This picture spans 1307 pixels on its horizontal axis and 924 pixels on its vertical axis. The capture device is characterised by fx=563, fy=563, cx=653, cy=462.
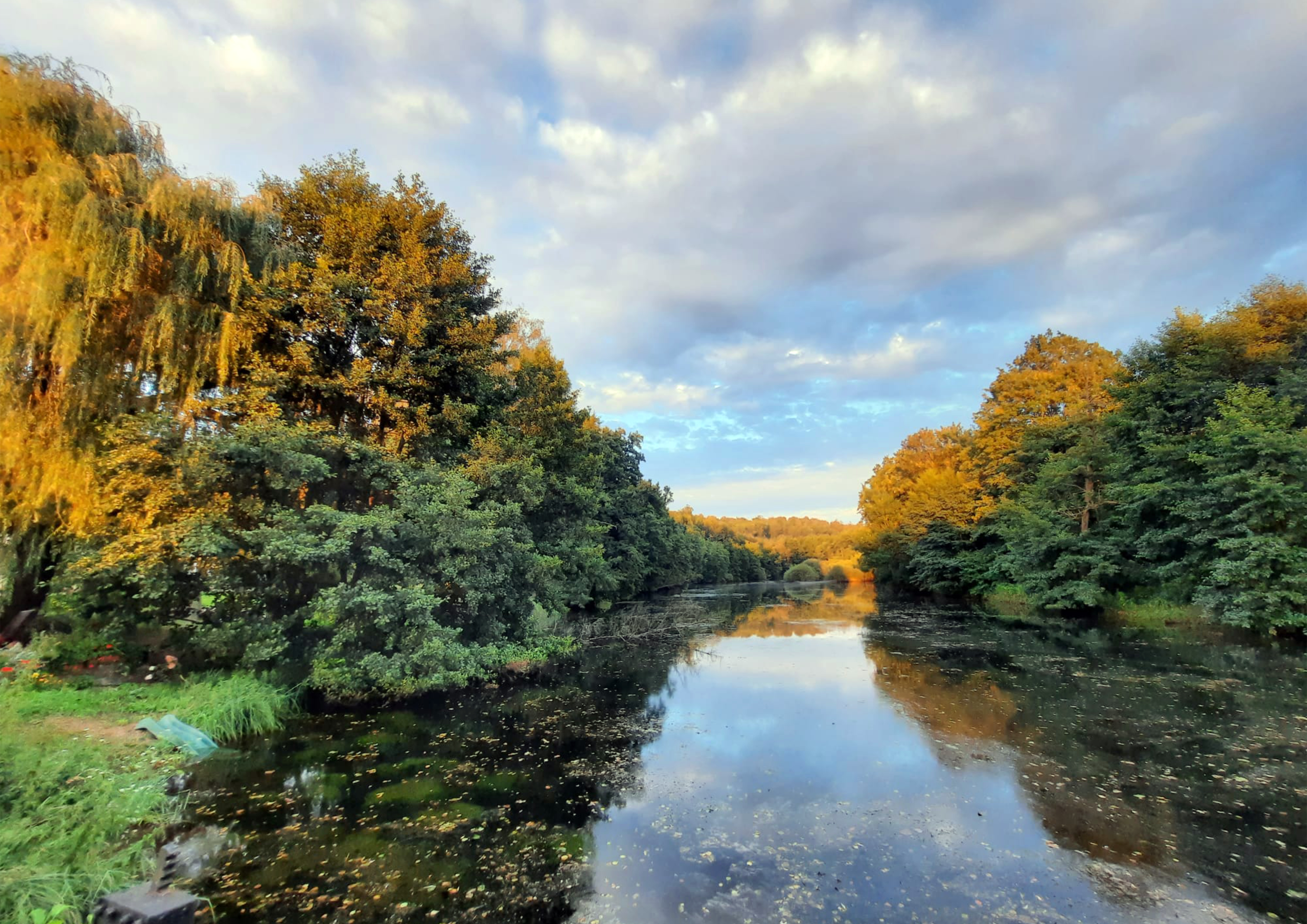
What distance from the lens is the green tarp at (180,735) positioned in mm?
8156

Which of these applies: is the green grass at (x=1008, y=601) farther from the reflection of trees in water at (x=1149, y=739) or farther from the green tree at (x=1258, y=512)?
the reflection of trees in water at (x=1149, y=739)

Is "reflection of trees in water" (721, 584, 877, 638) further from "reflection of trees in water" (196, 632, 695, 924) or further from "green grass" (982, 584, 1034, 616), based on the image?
"reflection of trees in water" (196, 632, 695, 924)

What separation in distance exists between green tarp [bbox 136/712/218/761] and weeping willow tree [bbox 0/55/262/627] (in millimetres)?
3630

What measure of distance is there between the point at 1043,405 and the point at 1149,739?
82.3 ft

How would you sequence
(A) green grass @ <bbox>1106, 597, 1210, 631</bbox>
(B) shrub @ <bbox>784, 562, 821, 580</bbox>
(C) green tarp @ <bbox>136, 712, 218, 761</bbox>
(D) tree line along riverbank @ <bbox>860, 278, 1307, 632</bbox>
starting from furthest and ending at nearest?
(B) shrub @ <bbox>784, 562, 821, 580</bbox>
(A) green grass @ <bbox>1106, 597, 1210, 631</bbox>
(D) tree line along riverbank @ <bbox>860, 278, 1307, 632</bbox>
(C) green tarp @ <bbox>136, 712, 218, 761</bbox>

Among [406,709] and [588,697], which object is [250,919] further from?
[588,697]

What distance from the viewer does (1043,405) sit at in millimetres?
29031

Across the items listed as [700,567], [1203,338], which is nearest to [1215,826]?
[1203,338]

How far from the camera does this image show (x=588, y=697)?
12539mm

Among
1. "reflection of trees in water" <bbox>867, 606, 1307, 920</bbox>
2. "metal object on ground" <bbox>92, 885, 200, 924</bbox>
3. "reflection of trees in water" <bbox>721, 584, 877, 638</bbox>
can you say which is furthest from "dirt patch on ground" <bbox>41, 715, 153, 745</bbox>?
"reflection of trees in water" <bbox>721, 584, 877, 638</bbox>

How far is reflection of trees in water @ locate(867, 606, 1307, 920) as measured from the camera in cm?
539

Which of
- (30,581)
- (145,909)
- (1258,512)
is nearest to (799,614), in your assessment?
(1258,512)

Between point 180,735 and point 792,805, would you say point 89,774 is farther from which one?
point 792,805

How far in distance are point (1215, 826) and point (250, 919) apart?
29.9 feet
